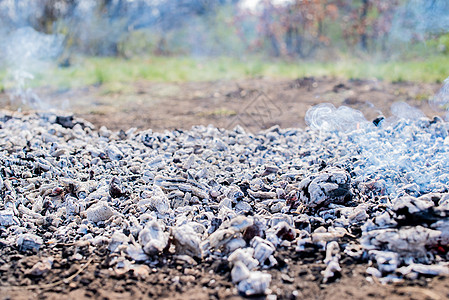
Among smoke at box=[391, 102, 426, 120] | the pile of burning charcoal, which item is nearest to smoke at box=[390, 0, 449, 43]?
smoke at box=[391, 102, 426, 120]

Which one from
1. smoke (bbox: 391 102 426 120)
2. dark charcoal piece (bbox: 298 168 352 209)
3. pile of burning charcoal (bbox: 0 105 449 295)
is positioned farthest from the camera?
smoke (bbox: 391 102 426 120)

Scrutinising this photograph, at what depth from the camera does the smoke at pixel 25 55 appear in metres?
7.10

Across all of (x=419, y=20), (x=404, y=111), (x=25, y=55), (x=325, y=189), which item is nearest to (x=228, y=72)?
(x=419, y=20)

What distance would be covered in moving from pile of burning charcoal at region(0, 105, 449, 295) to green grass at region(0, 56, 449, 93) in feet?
10.6

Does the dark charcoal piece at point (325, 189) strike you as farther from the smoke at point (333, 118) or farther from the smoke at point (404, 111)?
the smoke at point (404, 111)

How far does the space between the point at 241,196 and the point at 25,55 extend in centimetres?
790

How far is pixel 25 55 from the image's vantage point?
Answer: 8.74 m

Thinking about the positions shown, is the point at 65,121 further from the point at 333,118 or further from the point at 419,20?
the point at 419,20

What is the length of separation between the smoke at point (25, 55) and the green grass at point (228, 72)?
23cm

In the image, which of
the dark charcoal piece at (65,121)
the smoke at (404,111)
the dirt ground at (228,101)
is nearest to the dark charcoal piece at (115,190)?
the dark charcoal piece at (65,121)

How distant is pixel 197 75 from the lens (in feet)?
26.1

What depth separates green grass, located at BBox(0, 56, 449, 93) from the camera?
273 inches

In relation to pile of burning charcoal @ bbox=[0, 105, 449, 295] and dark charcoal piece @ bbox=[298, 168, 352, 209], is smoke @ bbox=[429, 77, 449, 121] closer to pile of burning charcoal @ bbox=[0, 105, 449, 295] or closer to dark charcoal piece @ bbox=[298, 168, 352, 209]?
pile of burning charcoal @ bbox=[0, 105, 449, 295]

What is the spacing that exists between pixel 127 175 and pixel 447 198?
6.64 feet
